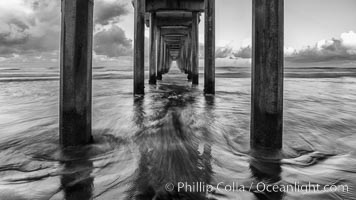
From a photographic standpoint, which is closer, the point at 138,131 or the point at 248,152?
the point at 248,152

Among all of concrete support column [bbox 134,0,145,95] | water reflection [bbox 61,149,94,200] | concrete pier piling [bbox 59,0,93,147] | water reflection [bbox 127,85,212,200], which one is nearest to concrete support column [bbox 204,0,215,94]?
concrete support column [bbox 134,0,145,95]

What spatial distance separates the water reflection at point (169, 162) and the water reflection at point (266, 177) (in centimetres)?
42

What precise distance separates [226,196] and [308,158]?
1367mm

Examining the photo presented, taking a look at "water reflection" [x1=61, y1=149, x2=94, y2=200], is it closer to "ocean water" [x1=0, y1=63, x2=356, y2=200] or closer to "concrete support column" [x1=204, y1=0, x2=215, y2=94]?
"ocean water" [x1=0, y1=63, x2=356, y2=200]

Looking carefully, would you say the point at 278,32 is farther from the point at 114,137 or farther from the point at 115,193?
the point at 114,137

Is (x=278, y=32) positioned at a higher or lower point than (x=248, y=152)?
higher

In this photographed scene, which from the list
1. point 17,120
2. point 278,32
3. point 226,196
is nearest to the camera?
point 226,196

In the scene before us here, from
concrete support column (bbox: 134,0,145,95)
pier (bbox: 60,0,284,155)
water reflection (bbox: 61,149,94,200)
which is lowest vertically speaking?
water reflection (bbox: 61,149,94,200)

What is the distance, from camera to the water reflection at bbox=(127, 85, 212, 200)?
1779mm

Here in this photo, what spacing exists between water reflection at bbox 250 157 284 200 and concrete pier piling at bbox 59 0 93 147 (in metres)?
1.94

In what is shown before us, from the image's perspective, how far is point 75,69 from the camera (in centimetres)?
247

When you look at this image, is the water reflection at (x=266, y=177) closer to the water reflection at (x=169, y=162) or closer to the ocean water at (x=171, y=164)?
the ocean water at (x=171, y=164)

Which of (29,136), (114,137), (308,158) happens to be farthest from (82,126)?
(308,158)

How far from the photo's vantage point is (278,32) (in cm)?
232
